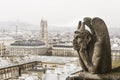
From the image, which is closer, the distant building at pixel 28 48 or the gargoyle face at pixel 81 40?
the gargoyle face at pixel 81 40

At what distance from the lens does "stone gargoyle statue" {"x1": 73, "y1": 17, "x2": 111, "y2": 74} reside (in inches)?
319

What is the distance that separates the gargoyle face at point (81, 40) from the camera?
27.2ft

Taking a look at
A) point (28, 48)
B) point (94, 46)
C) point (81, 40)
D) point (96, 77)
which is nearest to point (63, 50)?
point (28, 48)

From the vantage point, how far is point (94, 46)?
26.8 feet

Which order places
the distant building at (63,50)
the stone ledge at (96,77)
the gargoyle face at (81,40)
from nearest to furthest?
the stone ledge at (96,77)
the gargoyle face at (81,40)
the distant building at (63,50)

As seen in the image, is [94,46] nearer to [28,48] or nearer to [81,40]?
[81,40]

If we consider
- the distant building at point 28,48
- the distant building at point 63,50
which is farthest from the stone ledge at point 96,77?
the distant building at point 28,48

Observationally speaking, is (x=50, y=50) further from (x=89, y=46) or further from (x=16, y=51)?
(x=89, y=46)

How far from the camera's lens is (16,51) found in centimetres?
10500

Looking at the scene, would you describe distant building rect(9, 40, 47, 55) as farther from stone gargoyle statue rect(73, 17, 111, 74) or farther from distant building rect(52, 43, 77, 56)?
stone gargoyle statue rect(73, 17, 111, 74)

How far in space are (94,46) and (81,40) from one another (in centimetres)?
37

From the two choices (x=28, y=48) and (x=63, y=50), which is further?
(x=28, y=48)

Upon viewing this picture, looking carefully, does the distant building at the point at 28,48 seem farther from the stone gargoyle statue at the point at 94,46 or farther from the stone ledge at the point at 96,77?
the stone ledge at the point at 96,77

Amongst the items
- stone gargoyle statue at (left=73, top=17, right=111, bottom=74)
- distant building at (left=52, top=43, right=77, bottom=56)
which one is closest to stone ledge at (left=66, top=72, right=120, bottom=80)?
stone gargoyle statue at (left=73, top=17, right=111, bottom=74)
